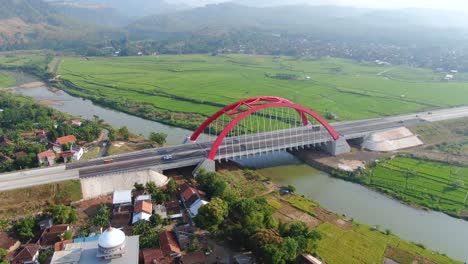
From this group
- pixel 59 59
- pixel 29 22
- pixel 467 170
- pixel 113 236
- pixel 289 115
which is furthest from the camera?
pixel 29 22

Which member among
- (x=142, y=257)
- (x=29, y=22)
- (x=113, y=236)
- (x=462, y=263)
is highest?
(x=29, y=22)

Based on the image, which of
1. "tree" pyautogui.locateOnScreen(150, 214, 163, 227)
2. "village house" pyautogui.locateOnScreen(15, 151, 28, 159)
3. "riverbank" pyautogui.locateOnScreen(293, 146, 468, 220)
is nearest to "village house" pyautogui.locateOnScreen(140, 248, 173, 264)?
"tree" pyautogui.locateOnScreen(150, 214, 163, 227)

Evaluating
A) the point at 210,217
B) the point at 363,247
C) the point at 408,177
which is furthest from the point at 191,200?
the point at 408,177

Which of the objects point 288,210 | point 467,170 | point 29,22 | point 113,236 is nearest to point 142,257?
point 113,236

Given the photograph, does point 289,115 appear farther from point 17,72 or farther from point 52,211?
point 17,72

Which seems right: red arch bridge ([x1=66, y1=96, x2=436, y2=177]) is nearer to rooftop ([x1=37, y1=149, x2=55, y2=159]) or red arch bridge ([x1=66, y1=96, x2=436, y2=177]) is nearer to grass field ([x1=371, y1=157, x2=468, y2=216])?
rooftop ([x1=37, y1=149, x2=55, y2=159])

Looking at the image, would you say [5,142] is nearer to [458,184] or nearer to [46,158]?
[46,158]
